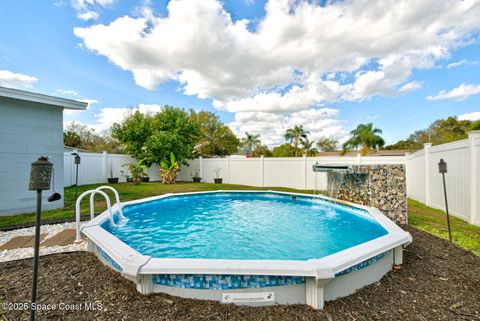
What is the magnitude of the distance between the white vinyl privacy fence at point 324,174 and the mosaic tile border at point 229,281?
531cm

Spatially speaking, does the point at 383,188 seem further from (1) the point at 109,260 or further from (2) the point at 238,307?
(1) the point at 109,260

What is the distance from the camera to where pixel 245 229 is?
5.08 metres

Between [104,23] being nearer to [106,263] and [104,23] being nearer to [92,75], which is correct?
[92,75]

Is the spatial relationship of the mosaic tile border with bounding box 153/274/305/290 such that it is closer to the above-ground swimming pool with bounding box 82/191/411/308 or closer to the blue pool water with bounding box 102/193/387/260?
the above-ground swimming pool with bounding box 82/191/411/308

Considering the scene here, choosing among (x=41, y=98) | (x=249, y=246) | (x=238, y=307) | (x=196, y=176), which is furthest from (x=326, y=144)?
(x=238, y=307)

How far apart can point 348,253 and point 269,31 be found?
32.1 feet

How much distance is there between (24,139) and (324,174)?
1175cm

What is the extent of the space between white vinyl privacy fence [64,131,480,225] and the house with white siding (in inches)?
261

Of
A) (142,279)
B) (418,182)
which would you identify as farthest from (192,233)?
(418,182)

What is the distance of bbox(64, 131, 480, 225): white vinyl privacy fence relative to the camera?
16.2ft

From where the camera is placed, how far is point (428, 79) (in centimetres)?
1223

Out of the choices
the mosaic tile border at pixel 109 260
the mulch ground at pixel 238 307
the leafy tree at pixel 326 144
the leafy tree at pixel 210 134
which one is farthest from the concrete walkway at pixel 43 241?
the leafy tree at pixel 326 144

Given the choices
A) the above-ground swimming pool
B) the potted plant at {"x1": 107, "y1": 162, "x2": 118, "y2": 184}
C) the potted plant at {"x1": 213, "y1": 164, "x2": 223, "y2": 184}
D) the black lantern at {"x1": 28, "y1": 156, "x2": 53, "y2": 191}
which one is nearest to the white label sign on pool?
the above-ground swimming pool

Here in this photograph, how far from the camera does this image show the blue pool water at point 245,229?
3830 millimetres
